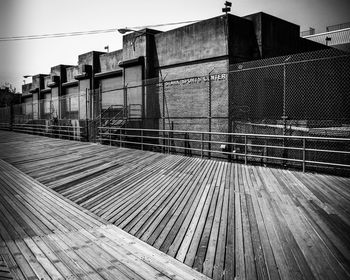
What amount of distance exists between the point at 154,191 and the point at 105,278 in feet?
11.7

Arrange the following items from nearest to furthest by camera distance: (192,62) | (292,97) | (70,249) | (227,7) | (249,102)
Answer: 1. (70,249)
2. (249,102)
3. (227,7)
4. (192,62)
5. (292,97)

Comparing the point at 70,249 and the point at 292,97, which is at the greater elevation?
the point at 292,97

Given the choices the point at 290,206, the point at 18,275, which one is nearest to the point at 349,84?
the point at 290,206

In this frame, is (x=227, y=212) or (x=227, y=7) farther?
(x=227, y=7)

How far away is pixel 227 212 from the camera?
208 inches

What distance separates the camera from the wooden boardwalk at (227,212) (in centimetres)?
357


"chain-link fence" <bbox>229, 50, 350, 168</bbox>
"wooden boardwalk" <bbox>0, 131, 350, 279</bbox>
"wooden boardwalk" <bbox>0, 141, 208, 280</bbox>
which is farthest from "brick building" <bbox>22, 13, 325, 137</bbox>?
"wooden boardwalk" <bbox>0, 141, 208, 280</bbox>

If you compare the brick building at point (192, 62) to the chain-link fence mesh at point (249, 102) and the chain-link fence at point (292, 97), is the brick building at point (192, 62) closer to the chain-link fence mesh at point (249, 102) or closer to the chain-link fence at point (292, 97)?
the chain-link fence mesh at point (249, 102)

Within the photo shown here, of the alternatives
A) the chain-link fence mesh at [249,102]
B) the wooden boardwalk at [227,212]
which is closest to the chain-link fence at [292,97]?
the chain-link fence mesh at [249,102]

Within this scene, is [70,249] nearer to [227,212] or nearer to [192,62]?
[227,212]

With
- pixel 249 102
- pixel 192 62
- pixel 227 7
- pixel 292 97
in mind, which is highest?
pixel 227 7

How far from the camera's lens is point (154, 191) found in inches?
267

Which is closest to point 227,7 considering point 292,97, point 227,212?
point 292,97

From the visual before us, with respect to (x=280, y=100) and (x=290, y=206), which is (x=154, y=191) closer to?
(x=290, y=206)
